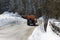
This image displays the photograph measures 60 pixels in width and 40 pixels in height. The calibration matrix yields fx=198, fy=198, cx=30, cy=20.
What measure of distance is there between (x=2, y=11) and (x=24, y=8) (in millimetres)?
5054

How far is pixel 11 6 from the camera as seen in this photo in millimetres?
44531

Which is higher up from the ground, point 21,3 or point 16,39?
point 16,39

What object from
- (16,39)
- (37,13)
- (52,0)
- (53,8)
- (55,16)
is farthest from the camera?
(37,13)

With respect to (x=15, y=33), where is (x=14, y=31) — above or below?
below

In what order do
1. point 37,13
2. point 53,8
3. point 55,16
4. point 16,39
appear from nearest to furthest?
point 16,39, point 53,8, point 55,16, point 37,13

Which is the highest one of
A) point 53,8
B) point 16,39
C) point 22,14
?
point 16,39

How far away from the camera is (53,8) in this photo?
34344mm

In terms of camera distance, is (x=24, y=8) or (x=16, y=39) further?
(x=24, y=8)

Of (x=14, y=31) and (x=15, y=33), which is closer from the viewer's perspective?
(x=15, y=33)

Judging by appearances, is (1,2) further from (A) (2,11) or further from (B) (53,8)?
(B) (53,8)

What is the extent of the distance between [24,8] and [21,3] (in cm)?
151

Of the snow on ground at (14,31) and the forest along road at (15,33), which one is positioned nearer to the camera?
the forest along road at (15,33)

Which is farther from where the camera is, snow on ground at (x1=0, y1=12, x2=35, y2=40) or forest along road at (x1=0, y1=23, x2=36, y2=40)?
snow on ground at (x1=0, y1=12, x2=35, y2=40)

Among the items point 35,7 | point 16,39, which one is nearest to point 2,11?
point 35,7
